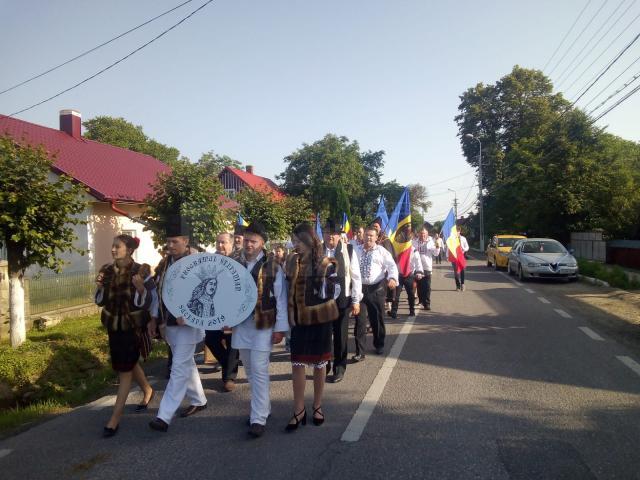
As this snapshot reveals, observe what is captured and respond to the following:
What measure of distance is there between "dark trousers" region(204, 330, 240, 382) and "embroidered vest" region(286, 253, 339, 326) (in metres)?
1.79

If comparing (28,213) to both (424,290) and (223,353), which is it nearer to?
(223,353)

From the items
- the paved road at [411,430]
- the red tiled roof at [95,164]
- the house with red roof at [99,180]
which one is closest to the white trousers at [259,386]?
the paved road at [411,430]

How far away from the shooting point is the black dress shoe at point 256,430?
168 inches

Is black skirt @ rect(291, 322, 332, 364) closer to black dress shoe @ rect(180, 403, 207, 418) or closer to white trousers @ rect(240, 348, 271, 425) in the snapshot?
white trousers @ rect(240, 348, 271, 425)

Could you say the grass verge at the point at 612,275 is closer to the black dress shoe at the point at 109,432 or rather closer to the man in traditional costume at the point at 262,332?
the man in traditional costume at the point at 262,332

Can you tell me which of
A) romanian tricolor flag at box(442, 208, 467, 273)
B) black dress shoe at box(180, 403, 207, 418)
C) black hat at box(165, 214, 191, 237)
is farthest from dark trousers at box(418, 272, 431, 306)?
black hat at box(165, 214, 191, 237)

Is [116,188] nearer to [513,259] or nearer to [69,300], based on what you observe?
[69,300]

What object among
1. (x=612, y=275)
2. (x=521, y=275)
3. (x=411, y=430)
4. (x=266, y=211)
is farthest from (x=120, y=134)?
(x=411, y=430)

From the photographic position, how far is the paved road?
3688 mm

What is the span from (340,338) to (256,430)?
1.82 metres

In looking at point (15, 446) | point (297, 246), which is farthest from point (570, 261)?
point (15, 446)

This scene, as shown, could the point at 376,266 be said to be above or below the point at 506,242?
below

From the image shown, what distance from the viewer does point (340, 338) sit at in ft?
19.2

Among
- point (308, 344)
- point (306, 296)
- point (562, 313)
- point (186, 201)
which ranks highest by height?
point (186, 201)
